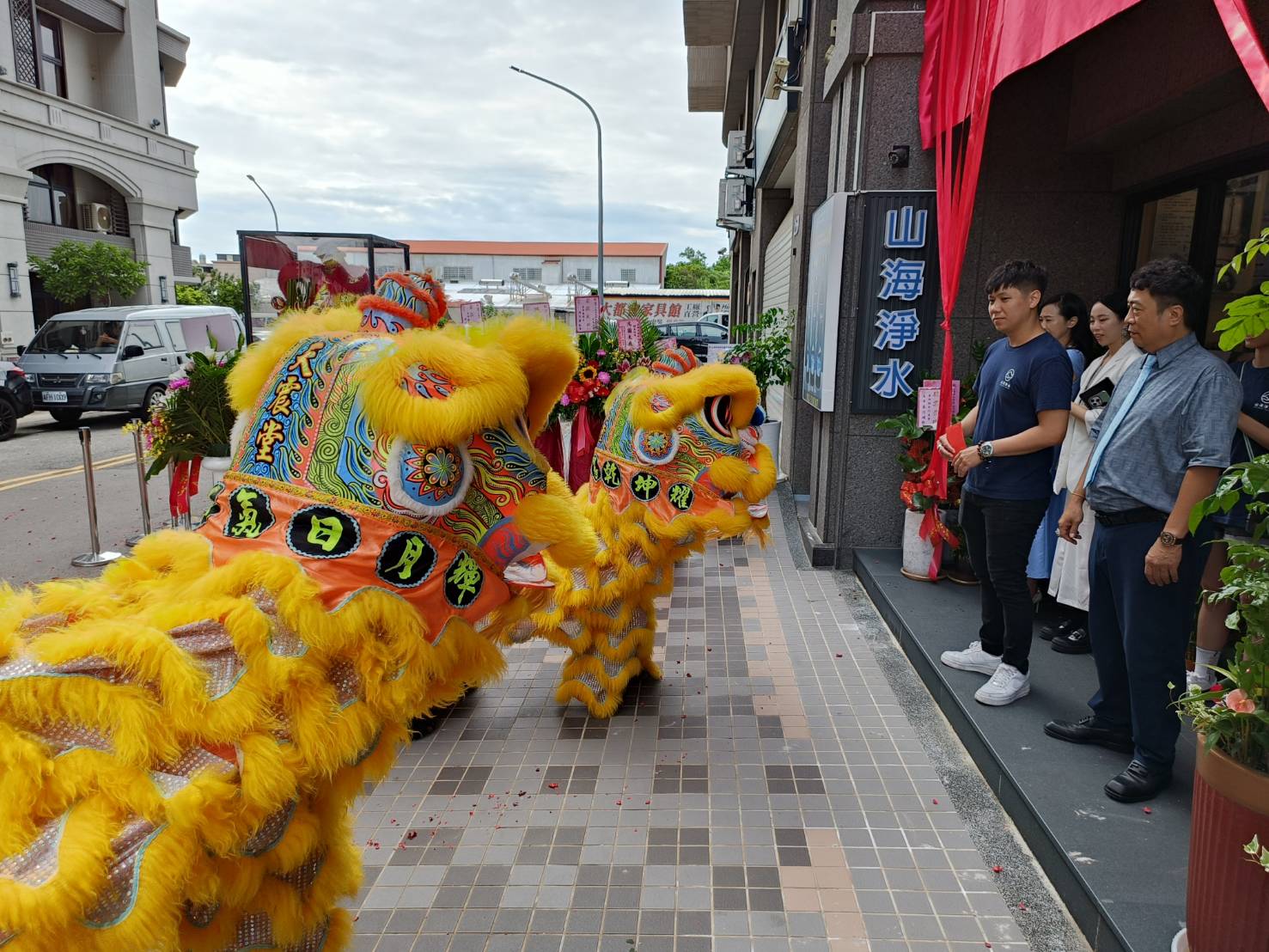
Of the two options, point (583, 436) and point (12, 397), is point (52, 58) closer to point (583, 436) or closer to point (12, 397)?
point (12, 397)

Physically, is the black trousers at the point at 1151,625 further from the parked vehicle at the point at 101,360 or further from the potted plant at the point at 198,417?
the parked vehicle at the point at 101,360

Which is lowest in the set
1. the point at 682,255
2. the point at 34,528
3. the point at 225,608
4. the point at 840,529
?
the point at 34,528

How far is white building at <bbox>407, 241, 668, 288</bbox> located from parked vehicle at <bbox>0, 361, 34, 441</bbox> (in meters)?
31.0

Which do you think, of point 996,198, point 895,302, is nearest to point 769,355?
point 895,302

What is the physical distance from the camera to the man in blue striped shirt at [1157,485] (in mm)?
2443

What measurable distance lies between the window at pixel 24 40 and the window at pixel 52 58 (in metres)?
0.41

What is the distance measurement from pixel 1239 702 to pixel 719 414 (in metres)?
2.05

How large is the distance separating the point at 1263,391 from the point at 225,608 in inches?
142

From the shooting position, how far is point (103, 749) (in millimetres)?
1154

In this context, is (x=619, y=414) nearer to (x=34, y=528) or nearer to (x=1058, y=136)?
(x=1058, y=136)

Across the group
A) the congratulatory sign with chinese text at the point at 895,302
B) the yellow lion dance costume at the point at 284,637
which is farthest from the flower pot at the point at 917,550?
the yellow lion dance costume at the point at 284,637

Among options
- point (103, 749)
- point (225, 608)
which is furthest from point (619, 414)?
point (103, 749)

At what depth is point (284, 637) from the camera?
53.6 inches

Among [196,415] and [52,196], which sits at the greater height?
[52,196]
